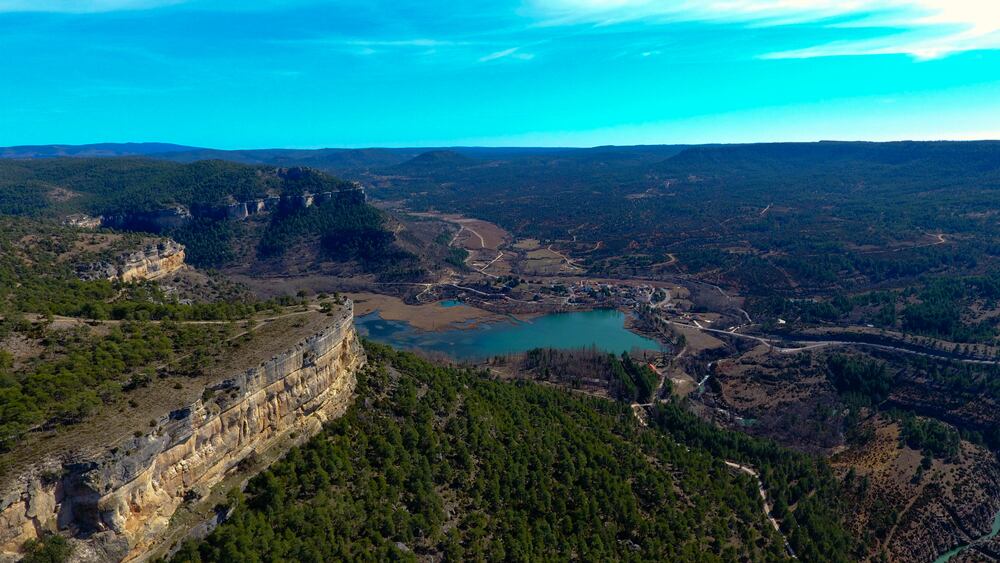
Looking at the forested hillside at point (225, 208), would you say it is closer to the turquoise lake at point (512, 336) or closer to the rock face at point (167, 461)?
the turquoise lake at point (512, 336)

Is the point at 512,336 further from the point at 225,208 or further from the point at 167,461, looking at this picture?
the point at 225,208

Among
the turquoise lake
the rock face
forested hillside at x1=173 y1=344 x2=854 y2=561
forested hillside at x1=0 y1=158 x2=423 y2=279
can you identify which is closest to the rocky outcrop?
the turquoise lake

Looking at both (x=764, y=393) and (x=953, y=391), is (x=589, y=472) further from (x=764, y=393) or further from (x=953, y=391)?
(x=953, y=391)

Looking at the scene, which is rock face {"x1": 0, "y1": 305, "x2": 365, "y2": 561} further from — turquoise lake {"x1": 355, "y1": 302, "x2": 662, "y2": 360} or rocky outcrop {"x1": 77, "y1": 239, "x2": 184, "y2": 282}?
turquoise lake {"x1": 355, "y1": 302, "x2": 662, "y2": 360}

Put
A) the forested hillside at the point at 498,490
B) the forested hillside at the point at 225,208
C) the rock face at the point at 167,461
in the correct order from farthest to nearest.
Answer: the forested hillside at the point at 225,208 → the forested hillside at the point at 498,490 → the rock face at the point at 167,461

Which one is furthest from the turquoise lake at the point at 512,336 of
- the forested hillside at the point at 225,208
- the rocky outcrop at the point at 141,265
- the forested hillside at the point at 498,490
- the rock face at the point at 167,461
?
the rock face at the point at 167,461

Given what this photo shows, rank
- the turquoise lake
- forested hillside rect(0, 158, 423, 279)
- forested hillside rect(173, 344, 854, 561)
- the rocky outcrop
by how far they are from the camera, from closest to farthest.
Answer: forested hillside rect(173, 344, 854, 561)
the rocky outcrop
the turquoise lake
forested hillside rect(0, 158, 423, 279)

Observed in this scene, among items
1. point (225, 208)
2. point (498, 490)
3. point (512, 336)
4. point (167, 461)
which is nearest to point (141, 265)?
point (512, 336)

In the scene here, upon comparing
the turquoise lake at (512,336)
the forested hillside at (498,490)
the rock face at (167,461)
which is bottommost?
the turquoise lake at (512,336)
